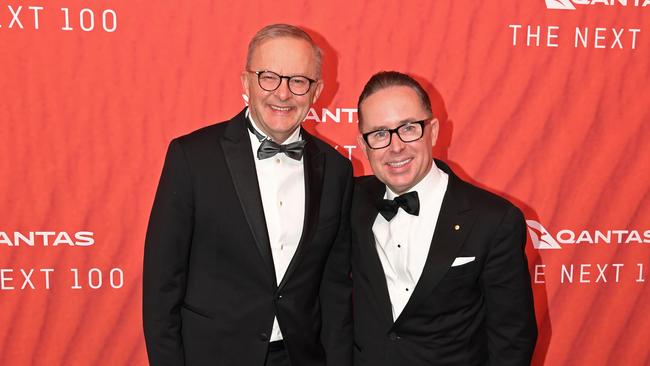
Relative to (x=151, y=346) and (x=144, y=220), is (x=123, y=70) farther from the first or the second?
(x=151, y=346)

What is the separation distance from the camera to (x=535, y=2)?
2729 millimetres

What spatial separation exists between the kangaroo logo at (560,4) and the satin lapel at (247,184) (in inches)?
67.2

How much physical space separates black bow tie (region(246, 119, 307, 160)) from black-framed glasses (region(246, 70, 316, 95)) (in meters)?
0.16

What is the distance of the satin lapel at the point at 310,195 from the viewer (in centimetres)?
187

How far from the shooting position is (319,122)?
272cm

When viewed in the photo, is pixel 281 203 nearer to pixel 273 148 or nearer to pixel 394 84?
pixel 273 148

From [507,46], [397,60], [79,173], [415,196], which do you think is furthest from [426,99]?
[79,173]

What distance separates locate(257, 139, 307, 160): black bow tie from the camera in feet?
6.05

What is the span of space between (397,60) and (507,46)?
0.53 metres

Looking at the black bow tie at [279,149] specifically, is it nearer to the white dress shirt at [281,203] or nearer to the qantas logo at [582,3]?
the white dress shirt at [281,203]

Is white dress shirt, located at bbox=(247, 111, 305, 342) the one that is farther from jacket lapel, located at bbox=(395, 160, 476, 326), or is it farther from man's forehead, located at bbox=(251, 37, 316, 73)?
jacket lapel, located at bbox=(395, 160, 476, 326)

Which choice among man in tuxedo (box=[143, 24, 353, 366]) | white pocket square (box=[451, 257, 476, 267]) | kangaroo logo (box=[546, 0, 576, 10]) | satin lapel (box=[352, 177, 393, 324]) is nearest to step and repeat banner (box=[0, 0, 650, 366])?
kangaroo logo (box=[546, 0, 576, 10])

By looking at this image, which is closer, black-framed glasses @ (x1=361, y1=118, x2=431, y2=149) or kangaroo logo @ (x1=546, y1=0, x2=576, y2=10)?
black-framed glasses @ (x1=361, y1=118, x2=431, y2=149)

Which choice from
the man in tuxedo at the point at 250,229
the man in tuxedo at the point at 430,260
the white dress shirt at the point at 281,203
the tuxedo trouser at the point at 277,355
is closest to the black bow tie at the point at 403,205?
the man in tuxedo at the point at 430,260
